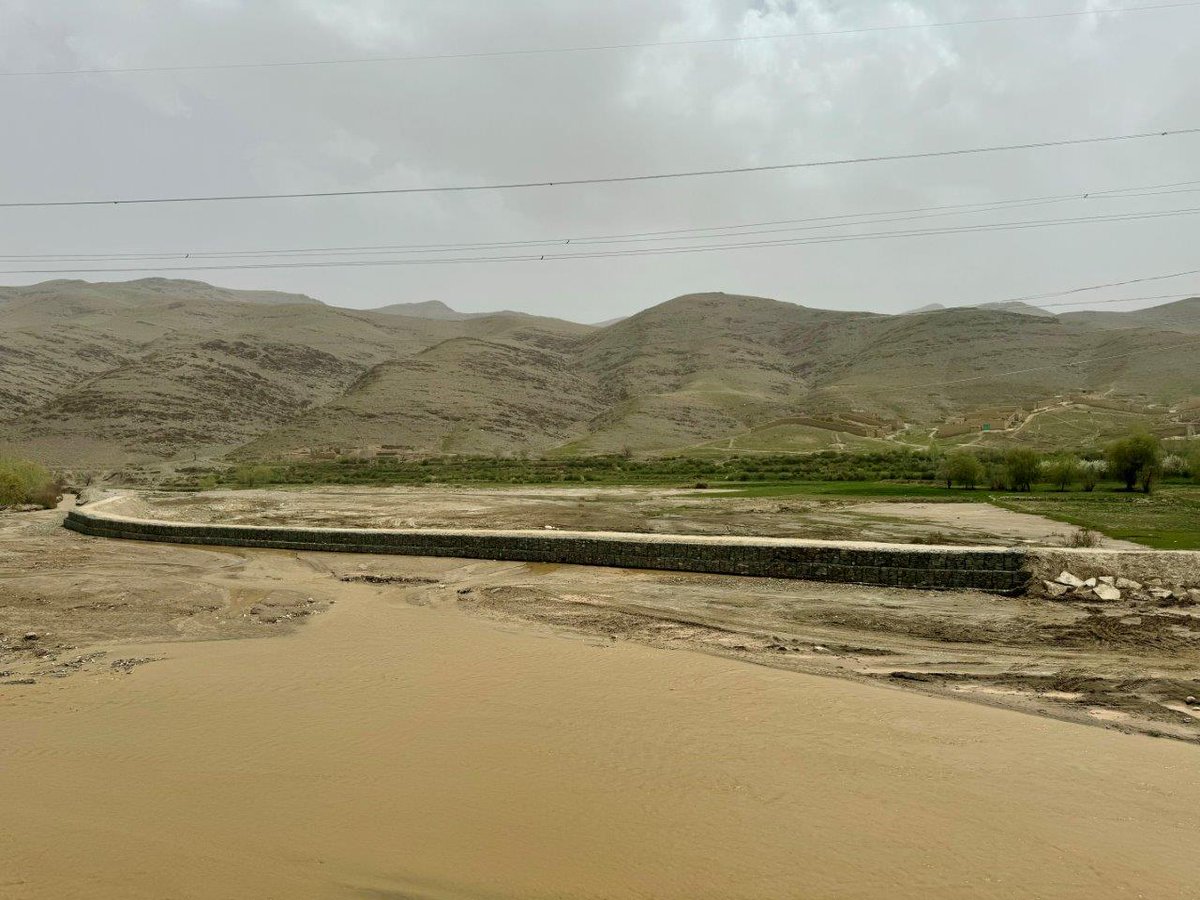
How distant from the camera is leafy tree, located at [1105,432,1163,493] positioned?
116ft

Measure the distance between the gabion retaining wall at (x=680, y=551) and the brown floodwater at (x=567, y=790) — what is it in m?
5.78

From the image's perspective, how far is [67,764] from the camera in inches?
325

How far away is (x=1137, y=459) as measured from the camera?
35531 mm

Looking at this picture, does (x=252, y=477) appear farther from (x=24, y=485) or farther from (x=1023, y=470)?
(x=1023, y=470)

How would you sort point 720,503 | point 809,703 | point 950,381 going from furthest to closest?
point 950,381 → point 720,503 → point 809,703

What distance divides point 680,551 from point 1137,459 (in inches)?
1047

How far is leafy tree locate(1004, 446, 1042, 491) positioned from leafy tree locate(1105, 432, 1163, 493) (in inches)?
124

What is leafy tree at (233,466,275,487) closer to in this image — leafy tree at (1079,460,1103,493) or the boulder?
leafy tree at (1079,460,1103,493)

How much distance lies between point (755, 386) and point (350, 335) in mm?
76624

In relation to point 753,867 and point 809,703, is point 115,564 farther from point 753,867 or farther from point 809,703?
point 753,867

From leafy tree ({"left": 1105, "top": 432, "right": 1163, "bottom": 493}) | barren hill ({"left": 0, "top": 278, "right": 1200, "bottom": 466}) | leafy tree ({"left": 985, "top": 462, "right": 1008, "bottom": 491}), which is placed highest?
barren hill ({"left": 0, "top": 278, "right": 1200, "bottom": 466})

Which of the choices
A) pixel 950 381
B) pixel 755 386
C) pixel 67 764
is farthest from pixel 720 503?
pixel 755 386

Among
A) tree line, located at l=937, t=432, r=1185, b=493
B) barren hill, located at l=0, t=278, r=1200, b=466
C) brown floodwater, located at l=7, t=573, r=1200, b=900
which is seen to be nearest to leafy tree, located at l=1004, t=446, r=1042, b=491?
tree line, located at l=937, t=432, r=1185, b=493

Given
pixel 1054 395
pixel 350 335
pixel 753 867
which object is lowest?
pixel 753 867
